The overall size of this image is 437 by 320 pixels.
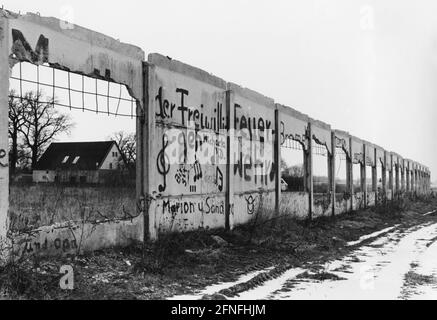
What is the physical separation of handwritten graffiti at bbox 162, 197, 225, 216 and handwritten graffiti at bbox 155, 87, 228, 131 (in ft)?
4.79

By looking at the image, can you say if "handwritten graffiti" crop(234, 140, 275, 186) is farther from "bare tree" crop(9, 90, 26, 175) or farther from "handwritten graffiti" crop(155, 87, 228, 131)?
"bare tree" crop(9, 90, 26, 175)

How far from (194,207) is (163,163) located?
1352 millimetres

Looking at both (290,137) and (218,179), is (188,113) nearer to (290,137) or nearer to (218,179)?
(218,179)

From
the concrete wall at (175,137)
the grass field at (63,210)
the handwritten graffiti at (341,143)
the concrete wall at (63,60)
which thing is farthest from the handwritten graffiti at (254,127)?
the handwritten graffiti at (341,143)

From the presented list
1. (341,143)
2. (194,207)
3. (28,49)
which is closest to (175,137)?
(194,207)

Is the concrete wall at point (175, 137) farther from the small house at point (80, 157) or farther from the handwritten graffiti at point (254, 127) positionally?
the small house at point (80, 157)

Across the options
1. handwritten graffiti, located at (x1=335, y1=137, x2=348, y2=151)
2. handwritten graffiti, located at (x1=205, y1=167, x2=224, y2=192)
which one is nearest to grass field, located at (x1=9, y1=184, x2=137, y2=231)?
handwritten graffiti, located at (x1=205, y1=167, x2=224, y2=192)

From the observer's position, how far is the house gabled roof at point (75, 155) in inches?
1735

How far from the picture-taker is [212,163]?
9906mm

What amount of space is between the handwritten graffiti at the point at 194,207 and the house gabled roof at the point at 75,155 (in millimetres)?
35183

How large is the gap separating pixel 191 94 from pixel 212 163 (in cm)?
155

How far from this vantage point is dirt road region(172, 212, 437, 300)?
561 cm
